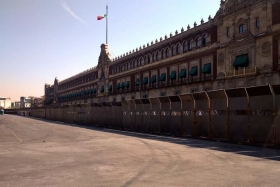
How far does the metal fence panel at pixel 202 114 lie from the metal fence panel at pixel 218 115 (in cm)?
40

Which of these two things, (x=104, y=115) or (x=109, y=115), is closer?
(x=109, y=115)

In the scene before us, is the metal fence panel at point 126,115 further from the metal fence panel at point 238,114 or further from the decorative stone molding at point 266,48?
the decorative stone molding at point 266,48

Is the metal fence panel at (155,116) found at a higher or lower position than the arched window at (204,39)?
lower

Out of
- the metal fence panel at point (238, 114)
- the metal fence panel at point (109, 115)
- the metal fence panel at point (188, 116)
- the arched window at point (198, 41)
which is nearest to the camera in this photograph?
the metal fence panel at point (238, 114)

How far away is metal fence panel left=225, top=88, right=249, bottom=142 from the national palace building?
723 inches

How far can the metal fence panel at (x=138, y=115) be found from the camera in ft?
87.1

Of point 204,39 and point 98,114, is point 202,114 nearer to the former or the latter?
point 98,114

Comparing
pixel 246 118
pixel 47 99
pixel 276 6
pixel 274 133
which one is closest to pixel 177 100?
pixel 246 118

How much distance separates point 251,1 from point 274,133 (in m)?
27.4

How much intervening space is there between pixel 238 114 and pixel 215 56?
26327 mm

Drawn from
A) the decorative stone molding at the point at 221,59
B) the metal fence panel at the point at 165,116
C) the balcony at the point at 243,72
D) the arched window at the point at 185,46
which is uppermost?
the arched window at the point at 185,46

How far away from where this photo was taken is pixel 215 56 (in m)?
41.5

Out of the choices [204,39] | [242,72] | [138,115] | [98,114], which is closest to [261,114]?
[138,115]

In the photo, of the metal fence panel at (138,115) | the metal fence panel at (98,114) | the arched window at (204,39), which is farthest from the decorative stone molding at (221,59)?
the metal fence panel at (138,115)
